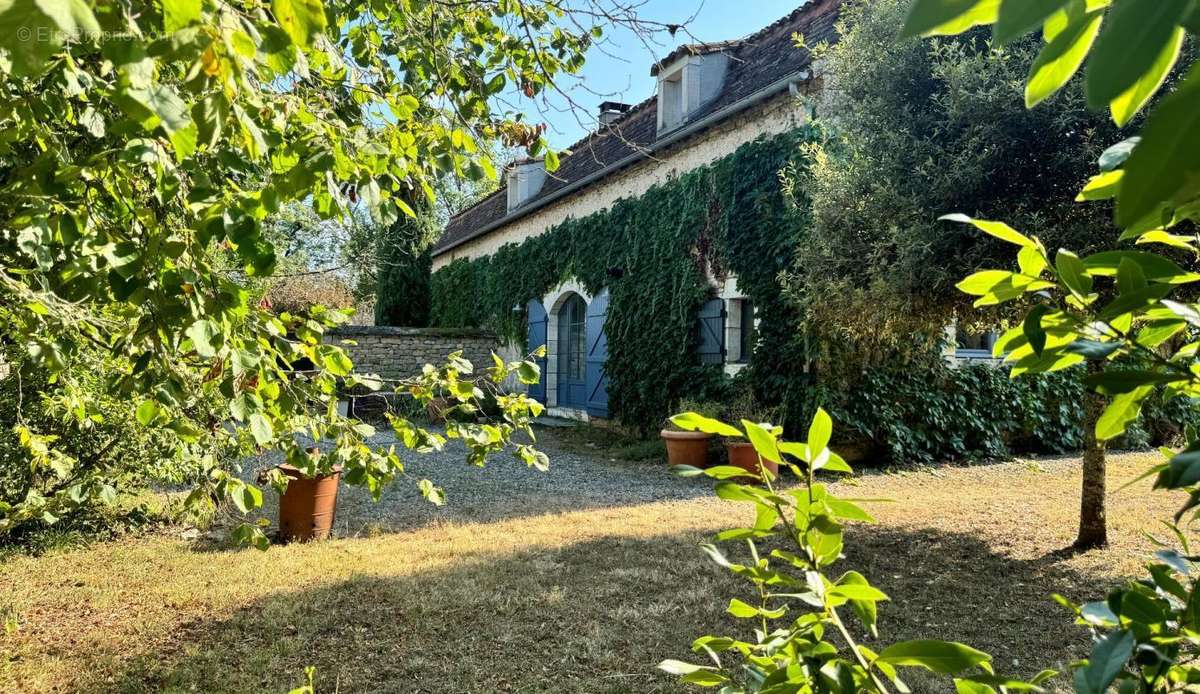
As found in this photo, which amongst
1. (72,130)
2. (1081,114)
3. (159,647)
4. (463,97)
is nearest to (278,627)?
(159,647)

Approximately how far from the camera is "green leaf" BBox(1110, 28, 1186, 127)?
0.95 ft

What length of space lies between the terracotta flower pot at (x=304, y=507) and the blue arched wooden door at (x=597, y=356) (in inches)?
270

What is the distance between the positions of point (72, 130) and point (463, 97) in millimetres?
1225

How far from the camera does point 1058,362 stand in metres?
0.79

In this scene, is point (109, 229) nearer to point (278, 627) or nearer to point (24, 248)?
point (24, 248)

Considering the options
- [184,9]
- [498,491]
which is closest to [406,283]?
[498,491]

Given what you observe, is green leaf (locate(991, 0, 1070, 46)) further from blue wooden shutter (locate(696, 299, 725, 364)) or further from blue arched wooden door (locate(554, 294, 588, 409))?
blue arched wooden door (locate(554, 294, 588, 409))

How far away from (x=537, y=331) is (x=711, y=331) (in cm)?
528

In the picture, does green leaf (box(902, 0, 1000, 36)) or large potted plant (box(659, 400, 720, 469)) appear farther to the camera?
large potted plant (box(659, 400, 720, 469))

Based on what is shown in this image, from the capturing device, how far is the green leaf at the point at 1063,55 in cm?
40

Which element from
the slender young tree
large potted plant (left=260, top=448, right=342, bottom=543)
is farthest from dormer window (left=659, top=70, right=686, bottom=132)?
large potted plant (left=260, top=448, right=342, bottom=543)

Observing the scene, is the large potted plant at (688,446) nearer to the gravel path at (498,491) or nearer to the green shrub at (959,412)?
the gravel path at (498,491)

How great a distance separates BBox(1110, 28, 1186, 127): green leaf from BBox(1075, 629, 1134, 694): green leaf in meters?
0.47

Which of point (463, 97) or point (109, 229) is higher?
point (463, 97)
